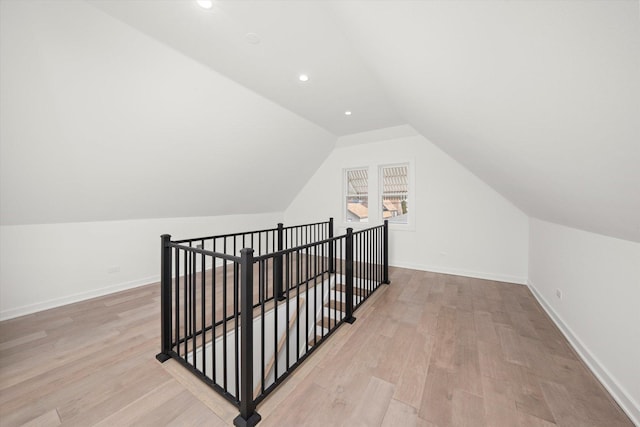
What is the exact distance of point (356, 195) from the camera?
5.23 m

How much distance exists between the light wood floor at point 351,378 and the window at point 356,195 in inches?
109

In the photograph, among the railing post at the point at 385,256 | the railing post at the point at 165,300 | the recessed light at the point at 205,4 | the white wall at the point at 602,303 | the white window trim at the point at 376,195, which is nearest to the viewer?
the white wall at the point at 602,303

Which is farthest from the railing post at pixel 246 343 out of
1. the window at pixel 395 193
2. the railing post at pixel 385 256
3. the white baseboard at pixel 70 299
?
the window at pixel 395 193

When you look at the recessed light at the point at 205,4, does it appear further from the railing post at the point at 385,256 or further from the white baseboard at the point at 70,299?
the white baseboard at the point at 70,299

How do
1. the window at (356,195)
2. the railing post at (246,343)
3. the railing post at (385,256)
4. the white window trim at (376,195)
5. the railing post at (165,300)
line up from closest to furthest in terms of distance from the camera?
the railing post at (246,343), the railing post at (165,300), the railing post at (385,256), the white window trim at (376,195), the window at (356,195)

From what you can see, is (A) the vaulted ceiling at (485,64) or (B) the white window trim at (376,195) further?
(B) the white window trim at (376,195)

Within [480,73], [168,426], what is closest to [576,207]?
[480,73]

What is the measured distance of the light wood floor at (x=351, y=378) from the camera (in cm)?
141

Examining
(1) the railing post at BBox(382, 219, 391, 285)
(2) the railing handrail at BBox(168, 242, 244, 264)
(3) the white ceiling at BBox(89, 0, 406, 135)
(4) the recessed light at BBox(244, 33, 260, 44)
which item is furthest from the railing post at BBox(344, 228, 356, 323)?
(4) the recessed light at BBox(244, 33, 260, 44)

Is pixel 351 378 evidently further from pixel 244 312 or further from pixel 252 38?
pixel 252 38

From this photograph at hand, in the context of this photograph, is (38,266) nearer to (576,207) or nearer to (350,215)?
(350,215)

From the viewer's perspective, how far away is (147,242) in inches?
145

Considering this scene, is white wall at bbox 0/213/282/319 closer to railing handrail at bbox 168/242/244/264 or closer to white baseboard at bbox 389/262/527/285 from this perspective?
railing handrail at bbox 168/242/244/264

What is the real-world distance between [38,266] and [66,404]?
2198 millimetres
